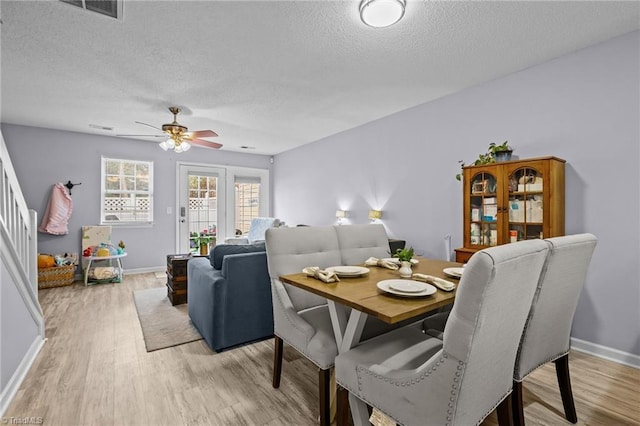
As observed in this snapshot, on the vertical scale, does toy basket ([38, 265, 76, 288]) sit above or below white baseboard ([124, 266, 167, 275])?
above

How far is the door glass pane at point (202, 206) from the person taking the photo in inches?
240

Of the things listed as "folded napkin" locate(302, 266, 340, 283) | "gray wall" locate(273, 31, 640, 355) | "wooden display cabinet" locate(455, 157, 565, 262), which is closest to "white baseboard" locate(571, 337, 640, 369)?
"gray wall" locate(273, 31, 640, 355)

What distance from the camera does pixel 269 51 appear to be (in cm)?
253

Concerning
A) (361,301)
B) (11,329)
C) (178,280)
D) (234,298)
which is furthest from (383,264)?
(178,280)

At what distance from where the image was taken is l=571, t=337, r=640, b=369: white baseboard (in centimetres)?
226

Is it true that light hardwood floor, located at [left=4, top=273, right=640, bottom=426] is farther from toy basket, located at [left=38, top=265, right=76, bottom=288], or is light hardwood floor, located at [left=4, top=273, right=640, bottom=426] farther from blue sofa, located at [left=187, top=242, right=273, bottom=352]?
toy basket, located at [left=38, top=265, right=76, bottom=288]

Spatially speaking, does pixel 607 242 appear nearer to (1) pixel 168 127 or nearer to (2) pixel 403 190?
(2) pixel 403 190

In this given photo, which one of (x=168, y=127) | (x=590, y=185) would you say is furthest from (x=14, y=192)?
(x=590, y=185)

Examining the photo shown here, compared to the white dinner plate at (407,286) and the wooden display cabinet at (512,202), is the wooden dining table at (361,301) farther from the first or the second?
the wooden display cabinet at (512,202)

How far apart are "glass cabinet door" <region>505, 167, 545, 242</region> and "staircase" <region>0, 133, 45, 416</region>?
3.76 m

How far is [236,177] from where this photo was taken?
6.64 meters

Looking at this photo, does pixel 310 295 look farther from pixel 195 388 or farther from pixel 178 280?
pixel 178 280

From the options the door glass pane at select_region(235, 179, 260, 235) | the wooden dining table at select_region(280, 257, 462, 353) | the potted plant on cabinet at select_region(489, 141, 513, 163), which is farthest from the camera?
the door glass pane at select_region(235, 179, 260, 235)

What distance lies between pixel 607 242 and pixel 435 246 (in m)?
1.53
